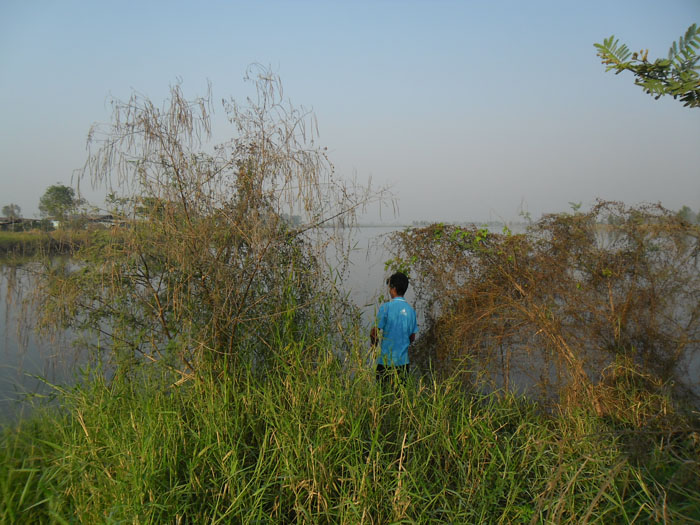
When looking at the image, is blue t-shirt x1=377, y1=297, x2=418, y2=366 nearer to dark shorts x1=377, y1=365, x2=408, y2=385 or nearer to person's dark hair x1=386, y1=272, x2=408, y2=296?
dark shorts x1=377, y1=365, x2=408, y2=385

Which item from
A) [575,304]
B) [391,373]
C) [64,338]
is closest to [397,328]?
[391,373]

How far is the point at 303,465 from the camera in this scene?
2.60 m

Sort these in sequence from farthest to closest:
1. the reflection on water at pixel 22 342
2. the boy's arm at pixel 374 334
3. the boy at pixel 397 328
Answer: the boy at pixel 397 328 < the reflection on water at pixel 22 342 < the boy's arm at pixel 374 334

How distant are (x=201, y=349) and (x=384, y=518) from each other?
188cm

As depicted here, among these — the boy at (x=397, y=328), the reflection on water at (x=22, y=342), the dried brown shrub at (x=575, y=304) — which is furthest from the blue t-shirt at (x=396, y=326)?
the reflection on water at (x=22, y=342)

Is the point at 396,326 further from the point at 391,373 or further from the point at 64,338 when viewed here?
the point at 64,338

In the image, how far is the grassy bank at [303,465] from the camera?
234cm

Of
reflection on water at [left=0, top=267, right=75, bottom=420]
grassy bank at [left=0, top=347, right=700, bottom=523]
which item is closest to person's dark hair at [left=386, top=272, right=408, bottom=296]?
grassy bank at [left=0, top=347, right=700, bottom=523]

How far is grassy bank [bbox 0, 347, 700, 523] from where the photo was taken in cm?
234

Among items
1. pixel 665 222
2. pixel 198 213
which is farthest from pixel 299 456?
pixel 665 222

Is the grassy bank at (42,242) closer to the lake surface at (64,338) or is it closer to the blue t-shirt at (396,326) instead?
the lake surface at (64,338)

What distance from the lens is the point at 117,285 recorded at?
156 inches

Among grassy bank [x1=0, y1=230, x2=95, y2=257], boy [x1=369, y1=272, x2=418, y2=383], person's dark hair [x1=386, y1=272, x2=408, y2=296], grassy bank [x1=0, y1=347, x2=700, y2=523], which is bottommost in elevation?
grassy bank [x1=0, y1=347, x2=700, y2=523]

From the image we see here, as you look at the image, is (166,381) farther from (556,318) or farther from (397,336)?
(556,318)
